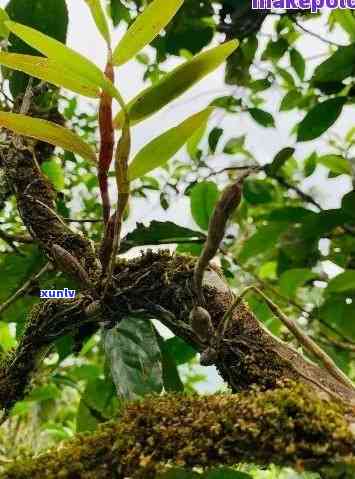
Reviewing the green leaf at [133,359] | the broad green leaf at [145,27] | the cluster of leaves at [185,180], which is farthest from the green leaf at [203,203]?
the broad green leaf at [145,27]

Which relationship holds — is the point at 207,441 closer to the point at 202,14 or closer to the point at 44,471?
the point at 44,471

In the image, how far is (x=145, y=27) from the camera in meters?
0.60

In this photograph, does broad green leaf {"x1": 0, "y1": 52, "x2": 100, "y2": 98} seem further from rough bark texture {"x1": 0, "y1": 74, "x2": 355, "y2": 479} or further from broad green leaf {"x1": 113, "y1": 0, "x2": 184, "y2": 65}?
rough bark texture {"x1": 0, "y1": 74, "x2": 355, "y2": 479}

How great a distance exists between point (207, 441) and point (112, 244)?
0.87 ft

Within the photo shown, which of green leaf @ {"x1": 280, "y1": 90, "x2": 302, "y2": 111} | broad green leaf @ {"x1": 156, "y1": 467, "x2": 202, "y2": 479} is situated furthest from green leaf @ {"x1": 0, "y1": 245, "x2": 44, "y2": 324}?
green leaf @ {"x1": 280, "y1": 90, "x2": 302, "y2": 111}

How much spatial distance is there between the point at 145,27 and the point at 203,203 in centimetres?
73

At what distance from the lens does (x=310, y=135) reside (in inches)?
50.4

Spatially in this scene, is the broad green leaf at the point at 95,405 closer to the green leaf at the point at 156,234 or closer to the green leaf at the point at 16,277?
the green leaf at the point at 16,277

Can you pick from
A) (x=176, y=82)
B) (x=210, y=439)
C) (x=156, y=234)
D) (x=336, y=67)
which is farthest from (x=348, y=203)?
(x=210, y=439)

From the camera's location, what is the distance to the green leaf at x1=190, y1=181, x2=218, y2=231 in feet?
4.26

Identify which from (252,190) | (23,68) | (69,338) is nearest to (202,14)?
(252,190)

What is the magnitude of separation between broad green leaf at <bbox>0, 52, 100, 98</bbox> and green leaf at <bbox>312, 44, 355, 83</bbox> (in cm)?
77

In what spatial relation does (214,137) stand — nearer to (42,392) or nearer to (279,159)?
(279,159)

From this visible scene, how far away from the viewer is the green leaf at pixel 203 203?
1298 mm
